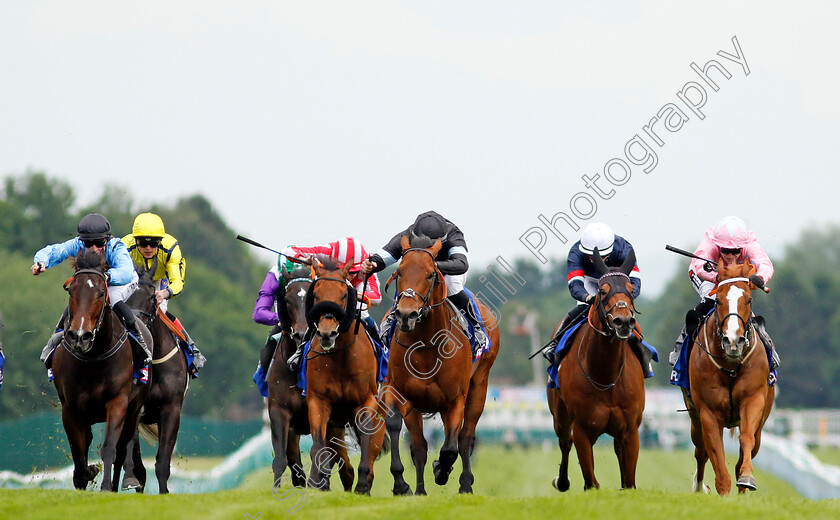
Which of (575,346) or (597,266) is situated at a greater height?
(597,266)

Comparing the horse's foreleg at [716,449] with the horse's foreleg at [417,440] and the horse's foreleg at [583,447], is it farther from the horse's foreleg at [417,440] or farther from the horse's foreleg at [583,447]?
the horse's foreleg at [417,440]

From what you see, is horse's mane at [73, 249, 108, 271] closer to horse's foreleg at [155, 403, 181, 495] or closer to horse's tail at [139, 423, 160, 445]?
horse's foreleg at [155, 403, 181, 495]

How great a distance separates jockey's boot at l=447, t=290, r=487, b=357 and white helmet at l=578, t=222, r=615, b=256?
4.17 feet

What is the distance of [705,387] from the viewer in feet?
35.3

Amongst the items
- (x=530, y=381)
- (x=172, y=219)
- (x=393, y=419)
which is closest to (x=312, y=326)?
(x=393, y=419)

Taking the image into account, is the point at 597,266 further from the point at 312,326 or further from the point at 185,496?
the point at 185,496

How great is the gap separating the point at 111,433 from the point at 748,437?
557 centimetres

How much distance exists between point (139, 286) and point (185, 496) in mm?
2541

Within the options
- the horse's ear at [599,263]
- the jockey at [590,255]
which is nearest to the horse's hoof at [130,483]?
the jockey at [590,255]

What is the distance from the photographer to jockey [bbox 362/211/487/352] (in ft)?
34.6

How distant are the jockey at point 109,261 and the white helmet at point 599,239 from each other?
14.2ft

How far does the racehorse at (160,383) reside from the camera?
444 inches

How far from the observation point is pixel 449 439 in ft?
34.2

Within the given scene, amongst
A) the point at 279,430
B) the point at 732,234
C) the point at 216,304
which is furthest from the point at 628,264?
the point at 216,304
